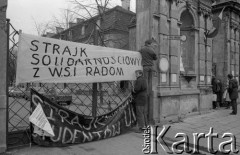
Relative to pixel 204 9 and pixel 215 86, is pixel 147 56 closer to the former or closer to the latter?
pixel 204 9

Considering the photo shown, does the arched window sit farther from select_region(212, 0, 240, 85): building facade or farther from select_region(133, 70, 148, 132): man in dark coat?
select_region(212, 0, 240, 85): building facade

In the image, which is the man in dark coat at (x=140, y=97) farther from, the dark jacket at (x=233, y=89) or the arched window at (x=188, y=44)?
the dark jacket at (x=233, y=89)

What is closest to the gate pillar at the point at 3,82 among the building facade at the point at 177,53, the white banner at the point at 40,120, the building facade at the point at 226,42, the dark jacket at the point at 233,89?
the white banner at the point at 40,120

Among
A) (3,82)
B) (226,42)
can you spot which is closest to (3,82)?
(3,82)

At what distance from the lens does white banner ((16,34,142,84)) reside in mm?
4770

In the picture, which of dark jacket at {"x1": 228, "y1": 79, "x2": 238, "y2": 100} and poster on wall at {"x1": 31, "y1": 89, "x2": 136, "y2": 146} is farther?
dark jacket at {"x1": 228, "y1": 79, "x2": 238, "y2": 100}

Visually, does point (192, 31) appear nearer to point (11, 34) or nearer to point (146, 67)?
point (146, 67)

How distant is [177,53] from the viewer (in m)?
8.58

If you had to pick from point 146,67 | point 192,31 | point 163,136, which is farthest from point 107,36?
point 163,136

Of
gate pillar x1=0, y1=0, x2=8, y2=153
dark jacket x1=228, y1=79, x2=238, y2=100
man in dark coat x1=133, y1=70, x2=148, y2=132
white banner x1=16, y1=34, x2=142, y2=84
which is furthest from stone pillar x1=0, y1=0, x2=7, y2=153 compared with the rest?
dark jacket x1=228, y1=79, x2=238, y2=100

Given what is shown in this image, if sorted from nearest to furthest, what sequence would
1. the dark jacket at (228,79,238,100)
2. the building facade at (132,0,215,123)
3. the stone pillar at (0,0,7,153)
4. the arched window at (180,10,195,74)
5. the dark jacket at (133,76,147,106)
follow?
the stone pillar at (0,0,7,153)
the dark jacket at (133,76,147,106)
the building facade at (132,0,215,123)
the arched window at (180,10,195,74)
the dark jacket at (228,79,238,100)

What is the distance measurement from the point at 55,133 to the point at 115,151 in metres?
1.38

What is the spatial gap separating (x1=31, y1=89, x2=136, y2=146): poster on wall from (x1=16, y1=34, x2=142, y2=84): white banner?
48cm

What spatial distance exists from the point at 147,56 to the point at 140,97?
4.71ft
